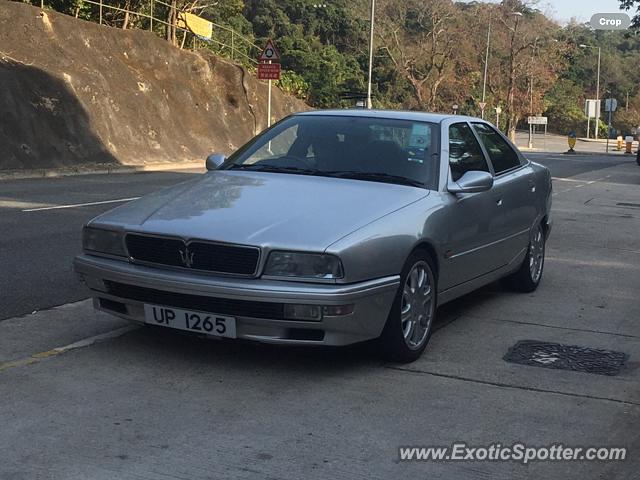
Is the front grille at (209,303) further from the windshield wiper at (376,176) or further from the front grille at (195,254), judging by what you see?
the windshield wiper at (376,176)

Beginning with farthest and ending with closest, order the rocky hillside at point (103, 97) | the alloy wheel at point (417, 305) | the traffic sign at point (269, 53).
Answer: the traffic sign at point (269, 53), the rocky hillside at point (103, 97), the alloy wheel at point (417, 305)

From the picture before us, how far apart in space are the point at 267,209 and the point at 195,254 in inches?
20.5

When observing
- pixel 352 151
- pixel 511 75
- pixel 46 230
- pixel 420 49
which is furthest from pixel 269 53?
pixel 511 75

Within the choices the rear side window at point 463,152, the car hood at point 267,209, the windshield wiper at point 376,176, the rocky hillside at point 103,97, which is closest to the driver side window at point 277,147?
the car hood at point 267,209

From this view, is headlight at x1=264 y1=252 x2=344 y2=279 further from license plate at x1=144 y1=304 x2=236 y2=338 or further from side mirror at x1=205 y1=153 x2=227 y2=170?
side mirror at x1=205 y1=153 x2=227 y2=170

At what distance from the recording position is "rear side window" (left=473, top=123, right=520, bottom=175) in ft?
23.4

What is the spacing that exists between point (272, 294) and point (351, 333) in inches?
20.6

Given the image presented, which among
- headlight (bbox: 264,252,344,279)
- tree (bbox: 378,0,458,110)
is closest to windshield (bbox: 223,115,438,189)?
headlight (bbox: 264,252,344,279)

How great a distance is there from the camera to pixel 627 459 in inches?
161

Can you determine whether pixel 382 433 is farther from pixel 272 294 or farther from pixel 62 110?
pixel 62 110

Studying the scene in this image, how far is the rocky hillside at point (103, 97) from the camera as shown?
2108cm

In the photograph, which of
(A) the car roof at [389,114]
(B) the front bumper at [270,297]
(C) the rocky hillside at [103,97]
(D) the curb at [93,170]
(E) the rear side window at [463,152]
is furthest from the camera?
(C) the rocky hillside at [103,97]

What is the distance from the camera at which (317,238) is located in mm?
4848

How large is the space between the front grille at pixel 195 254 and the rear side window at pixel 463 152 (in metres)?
1.96
